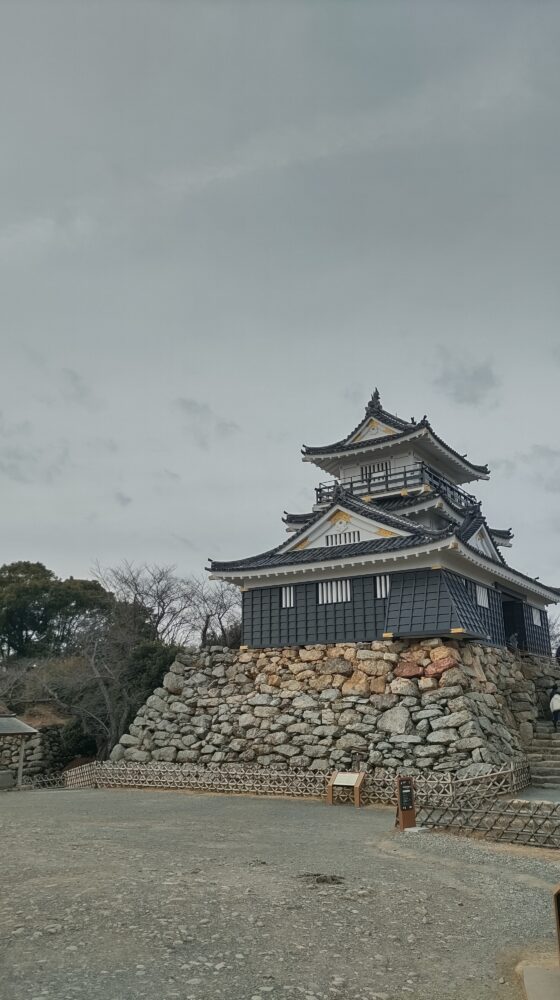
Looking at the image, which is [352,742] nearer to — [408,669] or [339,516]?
[408,669]

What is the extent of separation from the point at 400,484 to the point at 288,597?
7577 millimetres

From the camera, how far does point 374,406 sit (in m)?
30.9

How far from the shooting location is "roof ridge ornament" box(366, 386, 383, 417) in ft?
99.7

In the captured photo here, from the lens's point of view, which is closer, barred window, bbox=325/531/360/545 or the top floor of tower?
barred window, bbox=325/531/360/545

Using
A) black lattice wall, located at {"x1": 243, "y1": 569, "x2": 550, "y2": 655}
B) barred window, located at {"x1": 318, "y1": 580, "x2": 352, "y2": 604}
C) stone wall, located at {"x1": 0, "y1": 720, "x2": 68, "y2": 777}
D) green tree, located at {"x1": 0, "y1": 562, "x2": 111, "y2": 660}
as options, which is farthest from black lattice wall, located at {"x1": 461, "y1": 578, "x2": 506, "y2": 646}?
green tree, located at {"x1": 0, "y1": 562, "x2": 111, "y2": 660}

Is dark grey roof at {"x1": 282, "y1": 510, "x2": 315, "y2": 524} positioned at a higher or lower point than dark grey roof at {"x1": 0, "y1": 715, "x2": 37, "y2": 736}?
higher

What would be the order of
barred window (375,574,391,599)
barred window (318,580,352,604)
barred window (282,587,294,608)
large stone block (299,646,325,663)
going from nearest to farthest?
barred window (375,574,391,599) < large stone block (299,646,325,663) < barred window (318,580,352,604) < barred window (282,587,294,608)

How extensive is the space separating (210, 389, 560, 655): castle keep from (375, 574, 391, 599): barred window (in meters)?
0.04

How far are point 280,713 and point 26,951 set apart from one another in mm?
16342

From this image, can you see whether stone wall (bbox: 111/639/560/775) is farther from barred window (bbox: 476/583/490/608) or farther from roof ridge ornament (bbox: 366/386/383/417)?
roof ridge ornament (bbox: 366/386/383/417)

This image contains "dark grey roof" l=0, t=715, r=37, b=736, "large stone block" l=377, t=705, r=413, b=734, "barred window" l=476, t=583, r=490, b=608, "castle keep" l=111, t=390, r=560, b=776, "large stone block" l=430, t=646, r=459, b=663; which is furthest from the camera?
"barred window" l=476, t=583, r=490, b=608

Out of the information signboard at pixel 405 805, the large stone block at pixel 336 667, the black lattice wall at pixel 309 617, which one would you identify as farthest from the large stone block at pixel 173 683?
the information signboard at pixel 405 805

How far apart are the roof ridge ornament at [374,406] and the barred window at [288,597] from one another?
10.3m

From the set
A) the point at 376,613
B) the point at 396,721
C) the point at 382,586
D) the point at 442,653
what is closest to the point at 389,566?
the point at 382,586
